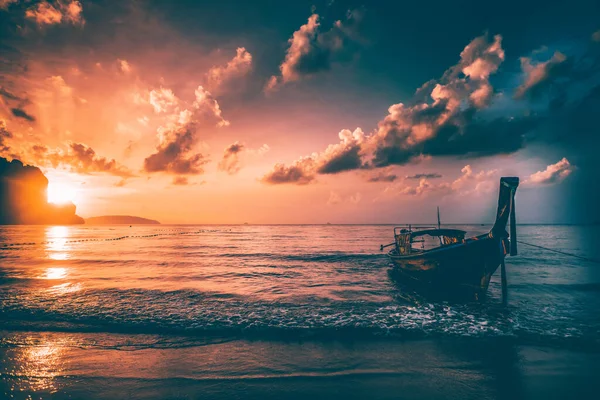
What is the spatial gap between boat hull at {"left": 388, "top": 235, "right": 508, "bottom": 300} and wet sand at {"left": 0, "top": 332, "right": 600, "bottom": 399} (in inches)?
237

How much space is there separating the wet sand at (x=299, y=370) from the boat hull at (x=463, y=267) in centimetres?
601

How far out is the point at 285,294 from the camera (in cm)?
1709

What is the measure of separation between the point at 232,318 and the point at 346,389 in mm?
7119

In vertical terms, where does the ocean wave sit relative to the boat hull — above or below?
below

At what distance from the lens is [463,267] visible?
15508mm

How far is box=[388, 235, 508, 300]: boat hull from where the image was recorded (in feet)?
47.9

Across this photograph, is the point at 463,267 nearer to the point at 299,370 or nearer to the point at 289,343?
the point at 289,343

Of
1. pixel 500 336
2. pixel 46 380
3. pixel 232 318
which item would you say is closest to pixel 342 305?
pixel 232 318

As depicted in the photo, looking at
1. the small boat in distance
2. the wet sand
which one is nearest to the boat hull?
the small boat in distance

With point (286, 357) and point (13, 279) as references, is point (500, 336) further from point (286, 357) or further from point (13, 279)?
point (13, 279)

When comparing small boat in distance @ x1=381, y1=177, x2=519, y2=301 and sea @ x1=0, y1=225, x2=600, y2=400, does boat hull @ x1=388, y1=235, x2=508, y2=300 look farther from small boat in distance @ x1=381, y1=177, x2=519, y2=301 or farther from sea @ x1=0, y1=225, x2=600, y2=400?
sea @ x1=0, y1=225, x2=600, y2=400

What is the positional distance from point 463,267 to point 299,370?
12.6 meters

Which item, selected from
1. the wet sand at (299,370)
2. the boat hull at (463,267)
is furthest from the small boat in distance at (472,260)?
the wet sand at (299,370)

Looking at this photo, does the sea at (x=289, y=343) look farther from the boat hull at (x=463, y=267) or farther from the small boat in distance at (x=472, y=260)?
the small boat in distance at (x=472, y=260)
